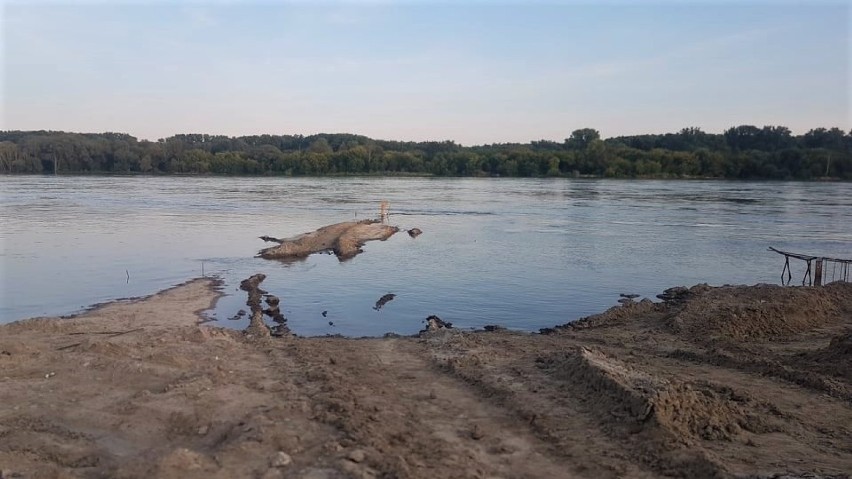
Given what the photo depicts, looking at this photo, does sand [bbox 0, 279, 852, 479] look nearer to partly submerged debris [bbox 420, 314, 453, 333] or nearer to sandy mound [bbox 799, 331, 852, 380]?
sandy mound [bbox 799, 331, 852, 380]

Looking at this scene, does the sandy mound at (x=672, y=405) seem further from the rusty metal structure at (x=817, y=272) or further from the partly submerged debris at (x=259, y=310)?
the rusty metal structure at (x=817, y=272)

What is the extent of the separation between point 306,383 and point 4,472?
3492mm

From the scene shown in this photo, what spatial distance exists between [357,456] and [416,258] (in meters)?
18.7

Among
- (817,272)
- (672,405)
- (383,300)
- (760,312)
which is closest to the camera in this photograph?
(672,405)

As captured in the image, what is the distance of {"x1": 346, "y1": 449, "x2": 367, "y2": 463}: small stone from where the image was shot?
5898 millimetres

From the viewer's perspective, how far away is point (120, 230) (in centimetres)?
3152

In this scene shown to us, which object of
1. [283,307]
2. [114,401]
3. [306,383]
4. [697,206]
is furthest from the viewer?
[697,206]

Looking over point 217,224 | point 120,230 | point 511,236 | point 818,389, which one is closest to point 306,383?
point 818,389

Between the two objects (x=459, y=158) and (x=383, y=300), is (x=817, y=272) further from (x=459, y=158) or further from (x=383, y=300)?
(x=459, y=158)

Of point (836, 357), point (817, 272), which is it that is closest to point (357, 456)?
point (836, 357)

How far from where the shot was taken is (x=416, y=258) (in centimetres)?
2456

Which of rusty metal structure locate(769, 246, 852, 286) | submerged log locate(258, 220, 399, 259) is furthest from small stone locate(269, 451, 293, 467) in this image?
submerged log locate(258, 220, 399, 259)

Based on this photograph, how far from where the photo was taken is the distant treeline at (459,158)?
10650cm

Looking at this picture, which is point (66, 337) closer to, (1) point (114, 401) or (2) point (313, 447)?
(1) point (114, 401)
